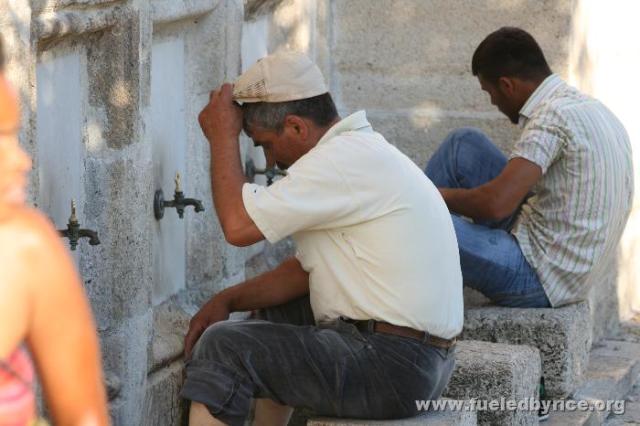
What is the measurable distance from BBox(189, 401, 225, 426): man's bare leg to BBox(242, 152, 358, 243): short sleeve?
500 millimetres

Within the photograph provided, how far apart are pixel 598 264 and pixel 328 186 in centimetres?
180

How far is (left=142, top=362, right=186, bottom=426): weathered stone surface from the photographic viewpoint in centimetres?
432

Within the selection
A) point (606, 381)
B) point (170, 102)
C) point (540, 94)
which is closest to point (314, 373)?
point (170, 102)

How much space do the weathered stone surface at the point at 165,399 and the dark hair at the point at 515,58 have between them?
1770 millimetres

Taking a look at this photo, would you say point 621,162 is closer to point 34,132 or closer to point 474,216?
point 474,216

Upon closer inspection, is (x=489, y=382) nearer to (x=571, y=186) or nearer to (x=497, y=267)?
(x=497, y=267)

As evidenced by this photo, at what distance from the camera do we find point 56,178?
393 cm

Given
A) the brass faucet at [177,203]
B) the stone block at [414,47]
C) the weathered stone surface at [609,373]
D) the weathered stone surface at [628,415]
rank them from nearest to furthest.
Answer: the brass faucet at [177,203]
the weathered stone surface at [609,373]
the weathered stone surface at [628,415]
the stone block at [414,47]

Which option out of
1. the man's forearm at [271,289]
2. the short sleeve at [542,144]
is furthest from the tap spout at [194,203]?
the short sleeve at [542,144]

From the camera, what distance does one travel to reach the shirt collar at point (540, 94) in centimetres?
543

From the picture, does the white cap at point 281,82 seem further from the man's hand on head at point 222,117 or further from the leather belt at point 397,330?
the leather belt at point 397,330

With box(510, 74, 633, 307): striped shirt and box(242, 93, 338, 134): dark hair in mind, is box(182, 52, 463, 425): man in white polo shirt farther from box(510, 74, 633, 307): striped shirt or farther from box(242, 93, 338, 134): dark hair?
box(510, 74, 633, 307): striped shirt

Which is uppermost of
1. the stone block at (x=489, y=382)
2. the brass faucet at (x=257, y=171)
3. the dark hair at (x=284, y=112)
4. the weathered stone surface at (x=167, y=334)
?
the dark hair at (x=284, y=112)


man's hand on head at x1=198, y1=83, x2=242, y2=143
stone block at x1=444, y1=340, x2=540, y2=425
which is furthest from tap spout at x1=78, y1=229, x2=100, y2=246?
stone block at x1=444, y1=340, x2=540, y2=425
